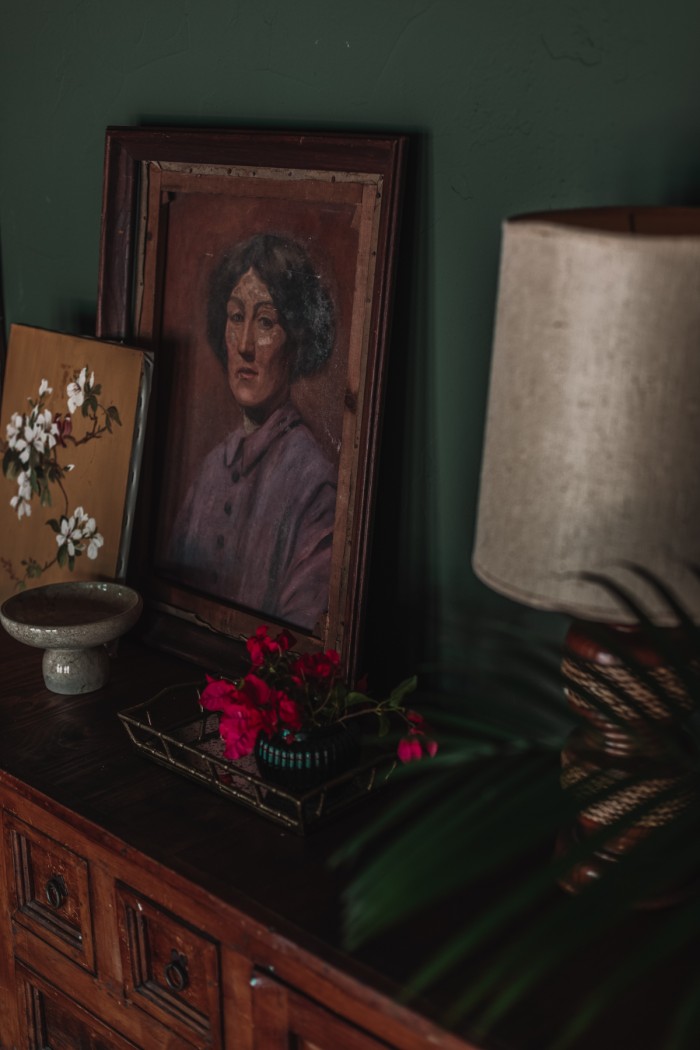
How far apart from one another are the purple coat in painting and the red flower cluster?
21 cm

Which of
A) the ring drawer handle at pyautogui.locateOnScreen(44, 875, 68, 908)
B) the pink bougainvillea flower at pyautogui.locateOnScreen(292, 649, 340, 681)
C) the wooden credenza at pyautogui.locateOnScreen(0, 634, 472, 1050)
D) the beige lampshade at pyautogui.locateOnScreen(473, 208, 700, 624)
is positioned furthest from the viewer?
the ring drawer handle at pyautogui.locateOnScreen(44, 875, 68, 908)

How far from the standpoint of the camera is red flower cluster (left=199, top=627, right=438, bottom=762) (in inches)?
53.8

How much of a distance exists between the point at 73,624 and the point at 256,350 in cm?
54

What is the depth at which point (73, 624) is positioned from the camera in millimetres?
1788

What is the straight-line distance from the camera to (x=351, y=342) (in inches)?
63.3

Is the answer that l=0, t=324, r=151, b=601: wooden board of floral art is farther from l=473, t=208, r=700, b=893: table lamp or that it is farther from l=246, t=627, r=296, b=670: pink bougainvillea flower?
l=473, t=208, r=700, b=893: table lamp

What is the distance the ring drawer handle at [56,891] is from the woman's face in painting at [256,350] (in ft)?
2.53

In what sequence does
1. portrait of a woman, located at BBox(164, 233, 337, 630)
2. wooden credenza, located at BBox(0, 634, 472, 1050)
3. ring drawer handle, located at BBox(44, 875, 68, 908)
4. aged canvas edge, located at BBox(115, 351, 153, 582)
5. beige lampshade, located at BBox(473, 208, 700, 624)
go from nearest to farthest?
1. beige lampshade, located at BBox(473, 208, 700, 624)
2. wooden credenza, located at BBox(0, 634, 472, 1050)
3. ring drawer handle, located at BBox(44, 875, 68, 908)
4. portrait of a woman, located at BBox(164, 233, 337, 630)
5. aged canvas edge, located at BBox(115, 351, 153, 582)

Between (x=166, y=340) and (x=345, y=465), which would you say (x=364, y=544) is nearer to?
(x=345, y=465)

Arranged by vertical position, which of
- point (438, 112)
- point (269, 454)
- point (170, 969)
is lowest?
point (170, 969)

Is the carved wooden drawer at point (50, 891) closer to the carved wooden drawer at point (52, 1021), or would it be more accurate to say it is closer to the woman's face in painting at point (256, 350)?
the carved wooden drawer at point (52, 1021)

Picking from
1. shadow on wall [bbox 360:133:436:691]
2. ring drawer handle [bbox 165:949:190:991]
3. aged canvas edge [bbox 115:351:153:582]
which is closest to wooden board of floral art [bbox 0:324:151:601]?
aged canvas edge [bbox 115:351:153:582]

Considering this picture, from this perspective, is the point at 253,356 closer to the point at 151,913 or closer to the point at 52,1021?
the point at 151,913

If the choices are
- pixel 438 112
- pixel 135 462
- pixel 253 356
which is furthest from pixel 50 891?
pixel 438 112
